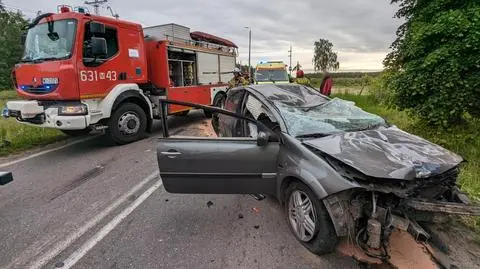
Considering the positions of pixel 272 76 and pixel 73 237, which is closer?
pixel 73 237

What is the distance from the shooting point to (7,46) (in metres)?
39.0

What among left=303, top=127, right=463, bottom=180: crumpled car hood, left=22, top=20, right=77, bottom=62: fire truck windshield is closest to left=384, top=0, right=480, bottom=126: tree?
left=303, top=127, right=463, bottom=180: crumpled car hood

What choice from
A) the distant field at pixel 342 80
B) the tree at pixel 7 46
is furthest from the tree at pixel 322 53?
the tree at pixel 7 46

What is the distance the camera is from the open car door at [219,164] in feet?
10.9

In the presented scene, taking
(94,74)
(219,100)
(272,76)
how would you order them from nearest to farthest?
(94,74) < (219,100) < (272,76)

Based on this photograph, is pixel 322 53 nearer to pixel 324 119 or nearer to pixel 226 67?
pixel 226 67

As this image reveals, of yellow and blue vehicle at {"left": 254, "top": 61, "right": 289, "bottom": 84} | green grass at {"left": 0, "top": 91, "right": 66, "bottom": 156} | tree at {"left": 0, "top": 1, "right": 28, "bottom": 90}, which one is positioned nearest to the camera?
green grass at {"left": 0, "top": 91, "right": 66, "bottom": 156}

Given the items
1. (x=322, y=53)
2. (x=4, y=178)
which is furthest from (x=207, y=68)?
(x=322, y=53)

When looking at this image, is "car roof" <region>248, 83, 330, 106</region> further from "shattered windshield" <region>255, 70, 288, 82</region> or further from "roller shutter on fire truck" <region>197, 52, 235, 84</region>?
"shattered windshield" <region>255, 70, 288, 82</region>

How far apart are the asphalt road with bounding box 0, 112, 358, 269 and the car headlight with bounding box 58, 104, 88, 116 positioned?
1368mm

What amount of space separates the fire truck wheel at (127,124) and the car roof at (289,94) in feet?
13.3

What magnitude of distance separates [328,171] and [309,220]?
Answer: 1.89 feet

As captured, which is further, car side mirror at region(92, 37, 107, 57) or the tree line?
car side mirror at region(92, 37, 107, 57)

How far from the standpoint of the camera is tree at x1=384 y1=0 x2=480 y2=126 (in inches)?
196
